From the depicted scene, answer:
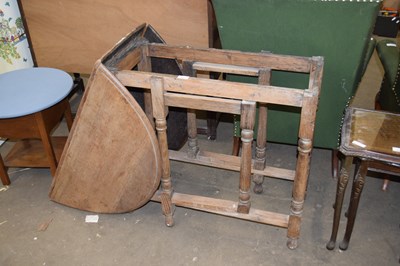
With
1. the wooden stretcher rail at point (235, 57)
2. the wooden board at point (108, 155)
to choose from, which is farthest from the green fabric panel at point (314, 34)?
the wooden board at point (108, 155)

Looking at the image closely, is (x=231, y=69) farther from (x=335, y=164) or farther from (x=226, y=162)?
(x=335, y=164)

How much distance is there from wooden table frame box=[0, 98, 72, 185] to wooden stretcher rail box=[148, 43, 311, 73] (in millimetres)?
721

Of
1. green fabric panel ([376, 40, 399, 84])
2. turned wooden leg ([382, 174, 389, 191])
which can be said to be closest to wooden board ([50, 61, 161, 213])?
turned wooden leg ([382, 174, 389, 191])

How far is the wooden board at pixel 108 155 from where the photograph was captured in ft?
6.21

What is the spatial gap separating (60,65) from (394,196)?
2.33 metres

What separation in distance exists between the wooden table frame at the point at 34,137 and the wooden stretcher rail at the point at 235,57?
28.4 inches

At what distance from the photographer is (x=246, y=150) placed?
1865mm

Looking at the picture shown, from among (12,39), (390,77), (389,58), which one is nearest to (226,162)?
(390,77)

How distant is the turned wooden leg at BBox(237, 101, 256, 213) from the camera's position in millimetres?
1752

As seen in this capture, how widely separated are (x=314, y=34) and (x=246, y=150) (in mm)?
686

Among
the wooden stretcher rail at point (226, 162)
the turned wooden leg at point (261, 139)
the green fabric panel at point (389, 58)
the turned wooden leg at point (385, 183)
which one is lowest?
the turned wooden leg at point (385, 183)

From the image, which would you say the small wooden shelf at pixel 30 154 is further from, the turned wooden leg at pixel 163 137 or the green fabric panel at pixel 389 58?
the green fabric panel at pixel 389 58

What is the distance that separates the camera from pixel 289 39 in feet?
6.90

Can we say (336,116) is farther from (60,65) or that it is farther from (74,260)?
(60,65)
